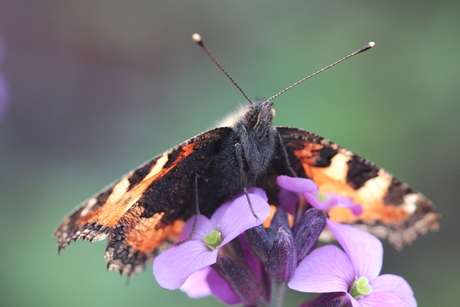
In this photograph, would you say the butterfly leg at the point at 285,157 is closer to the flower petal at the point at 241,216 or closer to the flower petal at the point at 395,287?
the flower petal at the point at 241,216

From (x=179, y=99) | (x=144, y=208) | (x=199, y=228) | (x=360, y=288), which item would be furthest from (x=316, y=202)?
(x=179, y=99)

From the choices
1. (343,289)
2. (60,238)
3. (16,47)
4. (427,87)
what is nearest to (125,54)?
(16,47)

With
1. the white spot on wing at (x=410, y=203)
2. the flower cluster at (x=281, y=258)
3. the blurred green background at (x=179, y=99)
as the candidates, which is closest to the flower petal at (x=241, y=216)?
the flower cluster at (x=281, y=258)

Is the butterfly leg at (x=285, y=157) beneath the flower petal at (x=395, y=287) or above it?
above

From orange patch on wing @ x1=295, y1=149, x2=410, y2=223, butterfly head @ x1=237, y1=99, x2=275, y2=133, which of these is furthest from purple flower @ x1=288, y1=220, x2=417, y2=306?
butterfly head @ x1=237, y1=99, x2=275, y2=133

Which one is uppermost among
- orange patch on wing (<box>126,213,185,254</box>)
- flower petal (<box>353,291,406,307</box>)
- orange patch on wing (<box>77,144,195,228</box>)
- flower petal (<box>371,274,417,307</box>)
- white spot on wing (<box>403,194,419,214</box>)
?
orange patch on wing (<box>77,144,195,228</box>)

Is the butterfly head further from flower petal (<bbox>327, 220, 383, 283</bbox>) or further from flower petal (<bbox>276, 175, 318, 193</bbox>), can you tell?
flower petal (<bbox>327, 220, 383, 283</bbox>)

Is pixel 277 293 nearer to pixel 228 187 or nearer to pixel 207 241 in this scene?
pixel 207 241
